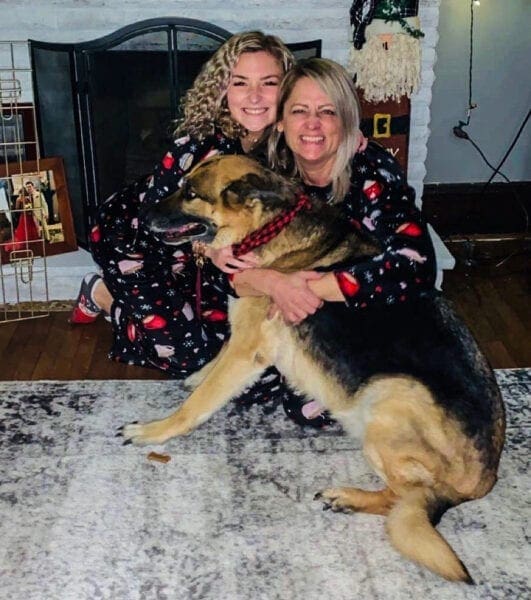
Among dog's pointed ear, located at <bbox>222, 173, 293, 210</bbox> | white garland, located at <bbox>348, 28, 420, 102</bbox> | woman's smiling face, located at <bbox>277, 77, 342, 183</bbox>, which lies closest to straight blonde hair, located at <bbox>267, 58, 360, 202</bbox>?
woman's smiling face, located at <bbox>277, 77, 342, 183</bbox>

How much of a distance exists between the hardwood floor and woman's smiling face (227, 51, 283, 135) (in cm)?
89

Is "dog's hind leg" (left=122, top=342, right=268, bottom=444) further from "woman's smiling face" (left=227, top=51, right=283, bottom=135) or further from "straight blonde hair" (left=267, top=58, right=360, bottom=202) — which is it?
"woman's smiling face" (left=227, top=51, right=283, bottom=135)

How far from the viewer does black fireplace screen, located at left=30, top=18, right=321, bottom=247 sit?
2.83 m

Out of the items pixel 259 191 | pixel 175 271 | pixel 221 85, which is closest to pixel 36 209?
pixel 175 271

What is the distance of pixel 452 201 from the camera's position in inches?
149

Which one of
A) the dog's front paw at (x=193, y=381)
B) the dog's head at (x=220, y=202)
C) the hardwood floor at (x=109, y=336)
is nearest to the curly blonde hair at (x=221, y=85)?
the dog's head at (x=220, y=202)

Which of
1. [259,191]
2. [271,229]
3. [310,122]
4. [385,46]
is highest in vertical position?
[385,46]

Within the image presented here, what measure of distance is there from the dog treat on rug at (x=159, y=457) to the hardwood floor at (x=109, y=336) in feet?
1.44

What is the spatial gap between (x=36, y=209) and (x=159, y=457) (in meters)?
1.23

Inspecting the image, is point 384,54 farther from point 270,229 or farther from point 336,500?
point 336,500

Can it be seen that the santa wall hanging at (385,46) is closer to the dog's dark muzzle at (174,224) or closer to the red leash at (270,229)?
the red leash at (270,229)

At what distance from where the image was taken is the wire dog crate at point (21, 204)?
2.88 meters

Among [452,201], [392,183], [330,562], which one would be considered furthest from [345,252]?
[452,201]

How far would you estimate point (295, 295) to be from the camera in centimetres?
191
